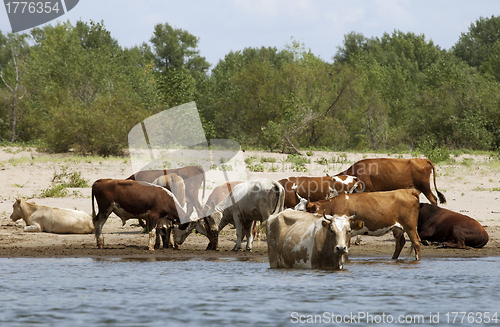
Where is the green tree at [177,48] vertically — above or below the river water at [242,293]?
above

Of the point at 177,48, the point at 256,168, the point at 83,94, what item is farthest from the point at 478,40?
the point at 256,168

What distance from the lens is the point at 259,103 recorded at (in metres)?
40.8

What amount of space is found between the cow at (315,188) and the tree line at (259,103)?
16956 mm

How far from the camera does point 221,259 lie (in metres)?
11.7

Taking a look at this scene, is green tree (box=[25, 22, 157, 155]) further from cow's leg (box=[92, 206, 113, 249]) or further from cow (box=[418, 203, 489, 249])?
cow (box=[418, 203, 489, 249])

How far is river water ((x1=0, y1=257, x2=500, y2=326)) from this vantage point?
6824 millimetres

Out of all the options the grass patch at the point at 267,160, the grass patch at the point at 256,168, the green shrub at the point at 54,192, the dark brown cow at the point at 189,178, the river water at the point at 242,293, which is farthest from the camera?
the grass patch at the point at 267,160

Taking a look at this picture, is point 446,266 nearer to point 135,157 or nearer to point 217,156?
point 217,156

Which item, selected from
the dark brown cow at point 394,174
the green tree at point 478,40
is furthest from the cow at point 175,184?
the green tree at point 478,40

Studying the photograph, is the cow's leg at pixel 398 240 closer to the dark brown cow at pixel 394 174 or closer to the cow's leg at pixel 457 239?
the cow's leg at pixel 457 239

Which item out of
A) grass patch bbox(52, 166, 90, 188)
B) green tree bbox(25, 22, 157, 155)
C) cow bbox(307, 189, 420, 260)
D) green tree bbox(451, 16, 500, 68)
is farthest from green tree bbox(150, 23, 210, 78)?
cow bbox(307, 189, 420, 260)

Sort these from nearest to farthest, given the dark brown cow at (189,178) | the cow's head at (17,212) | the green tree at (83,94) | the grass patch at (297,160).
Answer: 1. the dark brown cow at (189,178)
2. the cow's head at (17,212)
3. the grass patch at (297,160)
4. the green tree at (83,94)

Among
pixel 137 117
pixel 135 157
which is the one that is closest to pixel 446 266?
pixel 135 157

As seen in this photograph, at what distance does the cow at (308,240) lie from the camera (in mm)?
8953
